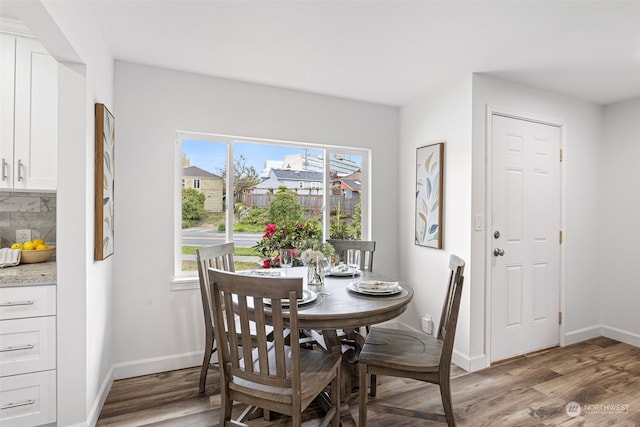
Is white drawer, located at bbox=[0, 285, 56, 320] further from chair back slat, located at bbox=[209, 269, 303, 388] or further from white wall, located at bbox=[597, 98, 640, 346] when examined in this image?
white wall, located at bbox=[597, 98, 640, 346]

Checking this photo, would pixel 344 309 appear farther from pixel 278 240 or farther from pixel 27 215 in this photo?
pixel 27 215

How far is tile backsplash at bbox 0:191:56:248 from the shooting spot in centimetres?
229

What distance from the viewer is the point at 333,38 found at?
220 cm

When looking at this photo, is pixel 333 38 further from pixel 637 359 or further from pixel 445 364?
pixel 637 359

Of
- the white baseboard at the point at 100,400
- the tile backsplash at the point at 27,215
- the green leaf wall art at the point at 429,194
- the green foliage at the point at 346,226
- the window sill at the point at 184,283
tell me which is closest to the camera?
the white baseboard at the point at 100,400

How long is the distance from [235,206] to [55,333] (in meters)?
1.61

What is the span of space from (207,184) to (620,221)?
13.7 feet

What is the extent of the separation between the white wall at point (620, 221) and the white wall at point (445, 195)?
1914 millimetres

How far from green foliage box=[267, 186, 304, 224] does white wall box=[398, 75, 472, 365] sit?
1.18 m

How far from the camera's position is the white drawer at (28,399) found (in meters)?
1.76

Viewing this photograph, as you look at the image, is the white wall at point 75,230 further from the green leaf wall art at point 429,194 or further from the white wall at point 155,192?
the green leaf wall art at point 429,194

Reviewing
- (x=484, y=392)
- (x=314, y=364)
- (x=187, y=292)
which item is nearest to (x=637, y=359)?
(x=484, y=392)

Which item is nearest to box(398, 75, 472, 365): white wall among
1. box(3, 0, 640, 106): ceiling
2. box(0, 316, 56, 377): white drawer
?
box(3, 0, 640, 106): ceiling

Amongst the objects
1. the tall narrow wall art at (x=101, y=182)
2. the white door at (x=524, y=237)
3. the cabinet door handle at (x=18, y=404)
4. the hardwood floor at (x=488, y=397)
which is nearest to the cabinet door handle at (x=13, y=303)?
the tall narrow wall art at (x=101, y=182)
